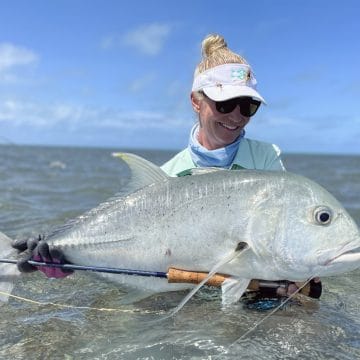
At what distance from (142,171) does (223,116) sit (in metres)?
1.18

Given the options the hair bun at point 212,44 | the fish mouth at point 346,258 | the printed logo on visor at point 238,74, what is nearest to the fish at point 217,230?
the fish mouth at point 346,258

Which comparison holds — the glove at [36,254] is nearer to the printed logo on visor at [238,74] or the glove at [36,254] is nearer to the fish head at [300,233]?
the fish head at [300,233]

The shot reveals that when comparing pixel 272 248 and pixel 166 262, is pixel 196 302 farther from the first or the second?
pixel 272 248

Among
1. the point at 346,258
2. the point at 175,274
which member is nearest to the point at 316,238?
the point at 346,258

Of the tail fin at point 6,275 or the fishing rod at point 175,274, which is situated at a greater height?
the fishing rod at point 175,274

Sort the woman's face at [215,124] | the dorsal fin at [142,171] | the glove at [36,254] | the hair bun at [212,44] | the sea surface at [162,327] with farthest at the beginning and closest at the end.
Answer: the hair bun at [212,44] → the woman's face at [215,124] → the glove at [36,254] → the dorsal fin at [142,171] → the sea surface at [162,327]

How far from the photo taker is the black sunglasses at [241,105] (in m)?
4.36

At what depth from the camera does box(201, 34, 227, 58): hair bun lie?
482 centimetres

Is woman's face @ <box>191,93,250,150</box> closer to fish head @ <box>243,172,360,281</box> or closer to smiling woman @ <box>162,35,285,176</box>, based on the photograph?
smiling woman @ <box>162,35,285,176</box>

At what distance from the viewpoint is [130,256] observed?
3.53 m

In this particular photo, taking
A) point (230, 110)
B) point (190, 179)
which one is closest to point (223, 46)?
point (230, 110)

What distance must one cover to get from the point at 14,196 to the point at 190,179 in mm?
10240

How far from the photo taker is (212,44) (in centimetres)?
486

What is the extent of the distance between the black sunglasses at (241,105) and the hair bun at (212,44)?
65 centimetres
